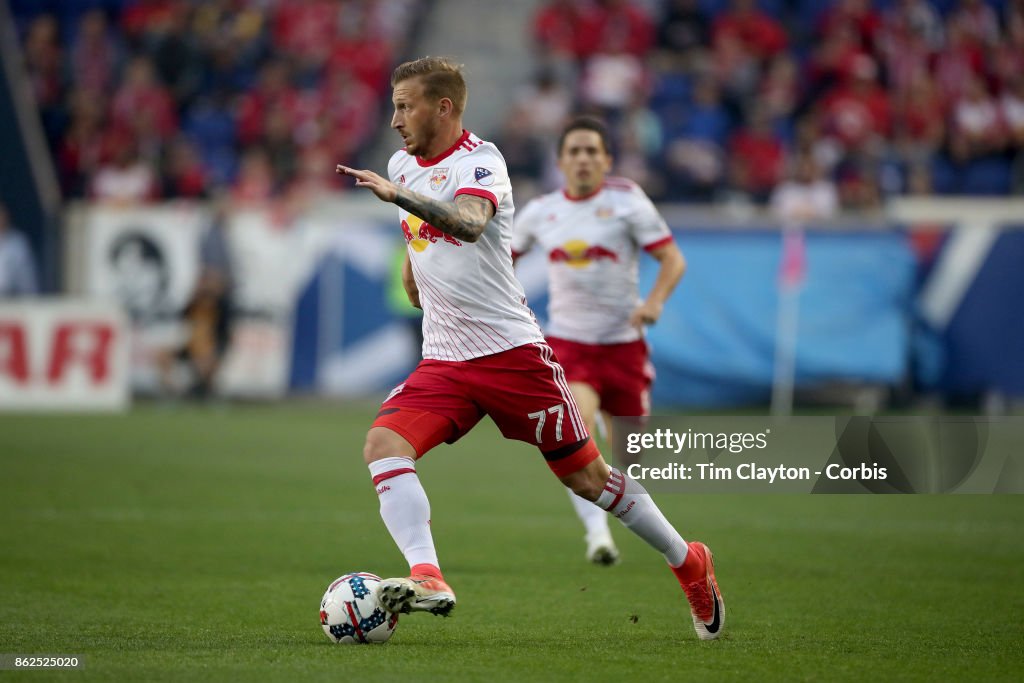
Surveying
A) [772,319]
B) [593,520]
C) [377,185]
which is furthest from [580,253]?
[772,319]

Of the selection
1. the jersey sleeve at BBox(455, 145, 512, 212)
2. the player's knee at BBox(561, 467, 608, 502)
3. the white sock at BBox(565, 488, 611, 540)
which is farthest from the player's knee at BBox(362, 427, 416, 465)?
the white sock at BBox(565, 488, 611, 540)

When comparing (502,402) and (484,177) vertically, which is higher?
(484,177)

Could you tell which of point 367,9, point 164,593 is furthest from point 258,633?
point 367,9

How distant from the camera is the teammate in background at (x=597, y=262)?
933 cm

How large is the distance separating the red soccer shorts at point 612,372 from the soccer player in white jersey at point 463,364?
2.76 metres

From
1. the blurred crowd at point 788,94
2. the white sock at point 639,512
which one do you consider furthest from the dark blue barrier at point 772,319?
the white sock at point 639,512

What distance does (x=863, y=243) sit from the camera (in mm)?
18719

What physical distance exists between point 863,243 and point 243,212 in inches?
308

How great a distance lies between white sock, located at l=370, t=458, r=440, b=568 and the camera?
6.16 metres

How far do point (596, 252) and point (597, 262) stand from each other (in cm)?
7

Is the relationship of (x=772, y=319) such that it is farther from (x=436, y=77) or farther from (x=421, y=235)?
(x=436, y=77)

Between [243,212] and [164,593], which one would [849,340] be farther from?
[164,593]

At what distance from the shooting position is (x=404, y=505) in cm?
617

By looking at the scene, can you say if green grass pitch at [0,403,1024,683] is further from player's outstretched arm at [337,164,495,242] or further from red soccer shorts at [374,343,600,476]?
player's outstretched arm at [337,164,495,242]
